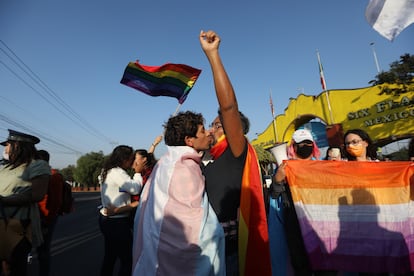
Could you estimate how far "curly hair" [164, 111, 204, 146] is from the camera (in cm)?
169

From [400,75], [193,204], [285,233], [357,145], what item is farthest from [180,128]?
[400,75]

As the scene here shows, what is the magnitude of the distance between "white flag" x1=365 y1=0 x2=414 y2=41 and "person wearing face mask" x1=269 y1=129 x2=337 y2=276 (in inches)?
47.8

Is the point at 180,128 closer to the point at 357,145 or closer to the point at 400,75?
the point at 357,145

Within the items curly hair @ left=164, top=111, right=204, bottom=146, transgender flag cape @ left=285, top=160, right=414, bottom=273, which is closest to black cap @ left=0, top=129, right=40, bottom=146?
curly hair @ left=164, top=111, right=204, bottom=146

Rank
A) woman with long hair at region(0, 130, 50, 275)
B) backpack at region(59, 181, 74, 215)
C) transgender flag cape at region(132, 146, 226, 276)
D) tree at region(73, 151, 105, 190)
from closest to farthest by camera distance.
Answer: transgender flag cape at region(132, 146, 226, 276), woman with long hair at region(0, 130, 50, 275), backpack at region(59, 181, 74, 215), tree at region(73, 151, 105, 190)

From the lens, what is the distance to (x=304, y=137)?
2502 mm

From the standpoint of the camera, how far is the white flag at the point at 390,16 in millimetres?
2219

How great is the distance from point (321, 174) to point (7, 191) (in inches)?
119

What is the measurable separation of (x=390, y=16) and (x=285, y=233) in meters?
2.23

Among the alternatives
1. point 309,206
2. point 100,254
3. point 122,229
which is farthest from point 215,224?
point 100,254

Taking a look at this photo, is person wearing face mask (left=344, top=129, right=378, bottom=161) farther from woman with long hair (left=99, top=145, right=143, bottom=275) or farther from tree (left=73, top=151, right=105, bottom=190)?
tree (left=73, top=151, right=105, bottom=190)

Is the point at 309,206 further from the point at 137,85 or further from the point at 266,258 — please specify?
the point at 137,85

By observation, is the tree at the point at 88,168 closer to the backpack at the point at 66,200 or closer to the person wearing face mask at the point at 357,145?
the backpack at the point at 66,200

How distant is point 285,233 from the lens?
7.59ft
